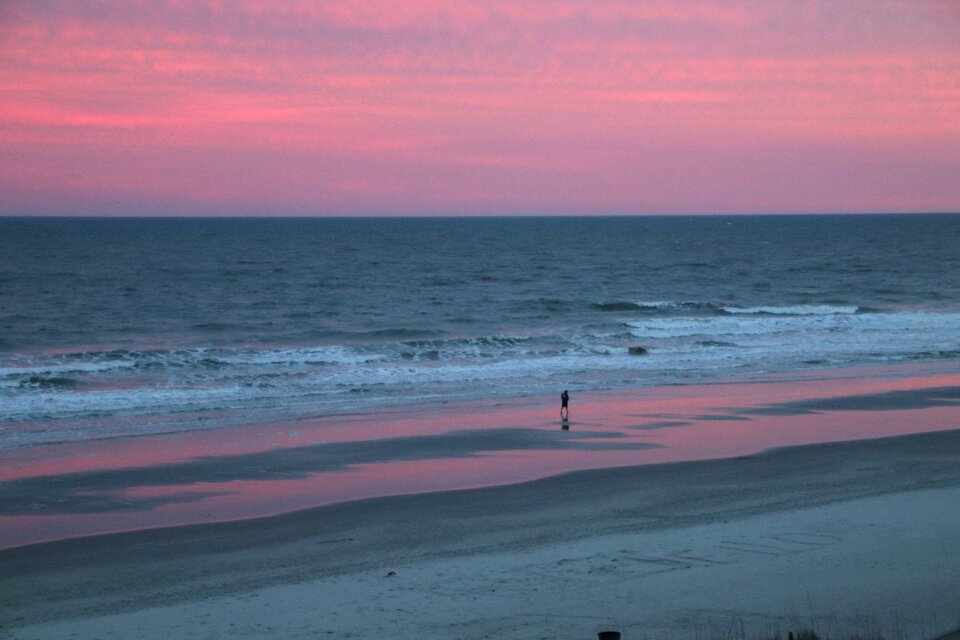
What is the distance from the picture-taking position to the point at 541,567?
10.9 m

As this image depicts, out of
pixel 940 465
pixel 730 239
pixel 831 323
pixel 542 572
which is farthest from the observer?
pixel 730 239

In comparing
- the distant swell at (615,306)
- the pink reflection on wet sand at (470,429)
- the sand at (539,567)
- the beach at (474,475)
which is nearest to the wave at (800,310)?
the beach at (474,475)

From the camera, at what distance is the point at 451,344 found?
33719mm

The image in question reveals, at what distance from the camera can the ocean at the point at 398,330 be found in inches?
942

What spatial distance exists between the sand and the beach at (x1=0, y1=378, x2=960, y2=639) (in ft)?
0.11

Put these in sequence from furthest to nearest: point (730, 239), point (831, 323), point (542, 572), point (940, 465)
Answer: point (730, 239) → point (831, 323) → point (940, 465) → point (542, 572)

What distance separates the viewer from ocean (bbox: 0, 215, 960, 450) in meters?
23.9

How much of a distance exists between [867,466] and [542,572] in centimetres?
765

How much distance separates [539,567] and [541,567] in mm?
21

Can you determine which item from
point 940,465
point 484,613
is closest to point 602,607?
point 484,613

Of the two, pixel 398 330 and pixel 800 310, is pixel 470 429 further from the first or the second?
pixel 800 310

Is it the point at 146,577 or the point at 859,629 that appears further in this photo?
the point at 146,577

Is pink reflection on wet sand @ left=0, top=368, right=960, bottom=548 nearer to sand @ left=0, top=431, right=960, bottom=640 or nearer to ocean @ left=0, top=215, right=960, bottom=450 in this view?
sand @ left=0, top=431, right=960, bottom=640

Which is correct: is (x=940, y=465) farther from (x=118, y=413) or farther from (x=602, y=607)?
(x=118, y=413)
